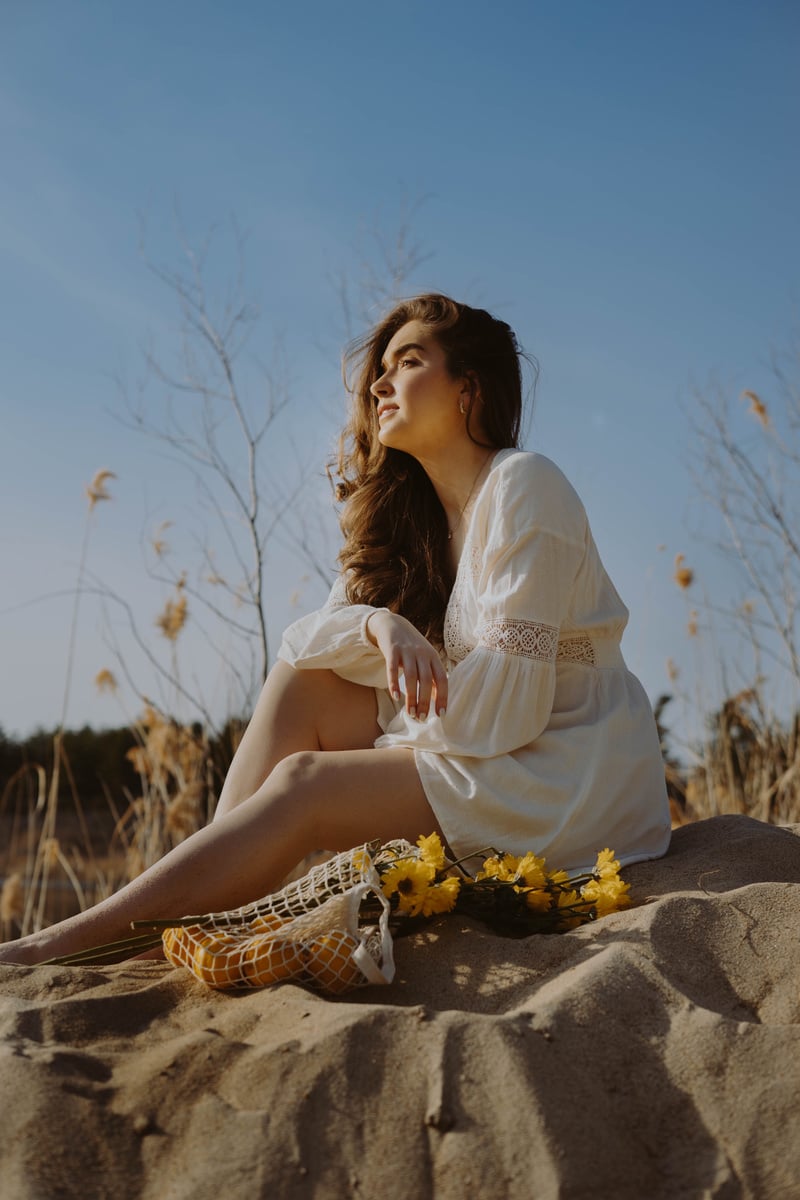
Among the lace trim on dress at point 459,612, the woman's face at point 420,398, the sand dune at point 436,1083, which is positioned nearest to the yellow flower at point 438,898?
the sand dune at point 436,1083

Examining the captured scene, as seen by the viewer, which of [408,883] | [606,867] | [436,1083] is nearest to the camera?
[436,1083]

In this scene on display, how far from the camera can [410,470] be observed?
8.43 feet

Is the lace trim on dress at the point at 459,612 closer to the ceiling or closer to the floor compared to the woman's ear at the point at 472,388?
closer to the floor

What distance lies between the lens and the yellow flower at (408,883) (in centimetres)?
154

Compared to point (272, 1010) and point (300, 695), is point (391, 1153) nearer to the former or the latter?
point (272, 1010)

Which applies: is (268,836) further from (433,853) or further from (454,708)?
(454,708)

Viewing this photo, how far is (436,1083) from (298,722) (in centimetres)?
96

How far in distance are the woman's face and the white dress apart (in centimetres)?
27

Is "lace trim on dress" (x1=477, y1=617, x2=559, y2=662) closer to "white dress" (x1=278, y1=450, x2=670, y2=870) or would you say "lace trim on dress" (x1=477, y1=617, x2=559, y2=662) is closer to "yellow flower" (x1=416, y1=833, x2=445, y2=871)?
"white dress" (x1=278, y1=450, x2=670, y2=870)

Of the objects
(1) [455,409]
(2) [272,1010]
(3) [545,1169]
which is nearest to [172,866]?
(2) [272,1010]

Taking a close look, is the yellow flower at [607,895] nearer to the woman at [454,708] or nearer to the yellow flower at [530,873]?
the yellow flower at [530,873]

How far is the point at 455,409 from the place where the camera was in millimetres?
2324

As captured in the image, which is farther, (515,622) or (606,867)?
(515,622)

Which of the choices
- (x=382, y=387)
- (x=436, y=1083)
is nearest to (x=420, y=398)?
(x=382, y=387)
